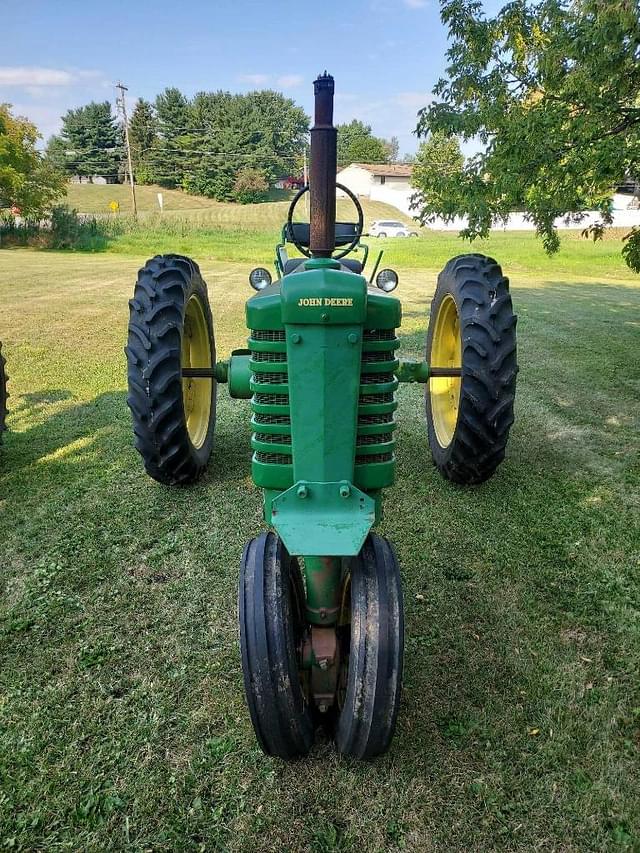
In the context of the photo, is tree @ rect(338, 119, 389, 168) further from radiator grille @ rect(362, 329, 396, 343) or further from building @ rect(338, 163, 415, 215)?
radiator grille @ rect(362, 329, 396, 343)

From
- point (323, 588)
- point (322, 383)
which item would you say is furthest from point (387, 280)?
point (323, 588)

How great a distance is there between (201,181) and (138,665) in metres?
69.4

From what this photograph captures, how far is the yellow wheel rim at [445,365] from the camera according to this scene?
4816 millimetres

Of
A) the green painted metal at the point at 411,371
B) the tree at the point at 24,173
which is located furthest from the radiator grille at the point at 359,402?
the tree at the point at 24,173

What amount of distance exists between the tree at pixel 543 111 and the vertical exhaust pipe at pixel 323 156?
4235 mm

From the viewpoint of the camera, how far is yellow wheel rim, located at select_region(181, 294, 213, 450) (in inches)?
186

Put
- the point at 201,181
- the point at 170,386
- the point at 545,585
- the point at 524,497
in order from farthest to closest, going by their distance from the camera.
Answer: the point at 201,181, the point at 524,497, the point at 170,386, the point at 545,585

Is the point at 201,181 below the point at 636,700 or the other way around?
the other way around

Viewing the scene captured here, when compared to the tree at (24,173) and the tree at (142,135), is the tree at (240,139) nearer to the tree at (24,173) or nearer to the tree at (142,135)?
the tree at (142,135)

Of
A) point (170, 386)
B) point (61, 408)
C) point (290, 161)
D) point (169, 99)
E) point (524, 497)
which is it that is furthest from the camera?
point (169, 99)

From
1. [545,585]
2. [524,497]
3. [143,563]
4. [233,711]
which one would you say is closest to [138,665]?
[233,711]

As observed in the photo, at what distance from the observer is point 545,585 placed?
337 centimetres

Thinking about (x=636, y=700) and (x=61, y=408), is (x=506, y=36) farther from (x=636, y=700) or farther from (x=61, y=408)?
(x=636, y=700)

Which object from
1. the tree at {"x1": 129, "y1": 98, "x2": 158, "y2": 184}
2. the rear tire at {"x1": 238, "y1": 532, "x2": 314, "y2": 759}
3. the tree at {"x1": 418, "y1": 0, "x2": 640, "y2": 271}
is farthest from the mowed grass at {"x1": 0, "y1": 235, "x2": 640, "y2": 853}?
the tree at {"x1": 129, "y1": 98, "x2": 158, "y2": 184}
